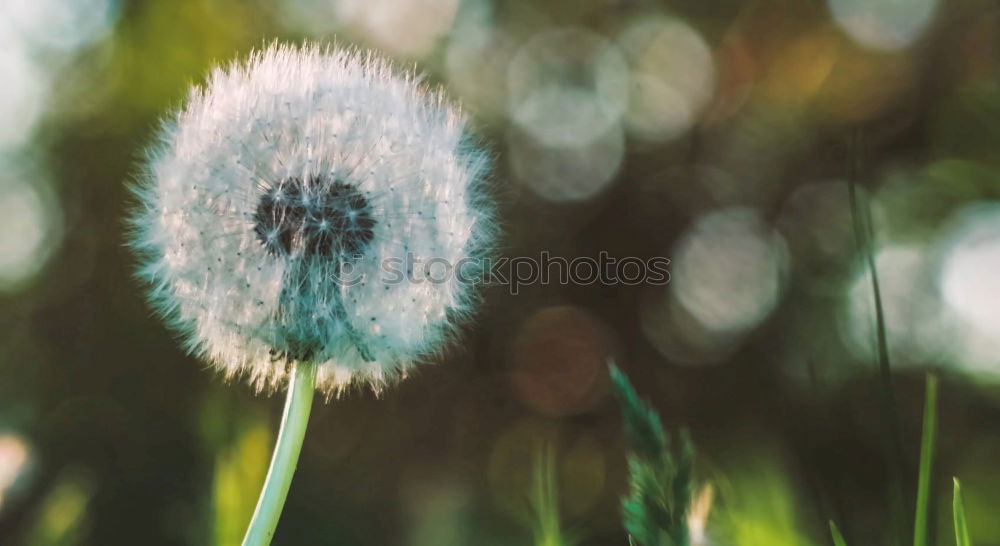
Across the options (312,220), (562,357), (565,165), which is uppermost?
(565,165)

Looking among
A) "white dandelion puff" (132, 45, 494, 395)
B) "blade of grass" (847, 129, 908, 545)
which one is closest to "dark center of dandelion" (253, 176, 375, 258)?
"white dandelion puff" (132, 45, 494, 395)

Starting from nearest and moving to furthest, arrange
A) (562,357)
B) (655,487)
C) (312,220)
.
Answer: (655,487), (312,220), (562,357)

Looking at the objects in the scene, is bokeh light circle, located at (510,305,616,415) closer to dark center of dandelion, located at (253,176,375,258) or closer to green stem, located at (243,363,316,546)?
dark center of dandelion, located at (253,176,375,258)

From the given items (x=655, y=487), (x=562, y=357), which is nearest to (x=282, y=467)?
(x=655, y=487)

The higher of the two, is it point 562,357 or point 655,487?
point 562,357

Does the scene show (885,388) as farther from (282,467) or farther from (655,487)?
(282,467)

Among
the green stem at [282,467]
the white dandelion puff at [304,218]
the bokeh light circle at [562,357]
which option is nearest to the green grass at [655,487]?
the green stem at [282,467]
